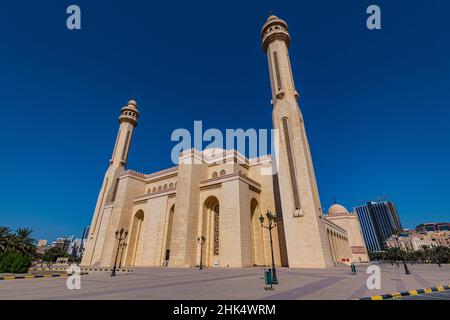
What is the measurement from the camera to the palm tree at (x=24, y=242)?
84.7 feet

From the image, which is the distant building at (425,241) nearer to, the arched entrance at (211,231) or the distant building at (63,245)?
the arched entrance at (211,231)

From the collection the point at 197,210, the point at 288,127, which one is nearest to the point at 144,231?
the point at 197,210

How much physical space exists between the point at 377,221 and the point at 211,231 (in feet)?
534

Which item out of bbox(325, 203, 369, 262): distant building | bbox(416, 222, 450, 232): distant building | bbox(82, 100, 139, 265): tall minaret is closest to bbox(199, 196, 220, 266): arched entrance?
bbox(82, 100, 139, 265): tall minaret

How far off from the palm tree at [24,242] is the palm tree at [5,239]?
0.54 meters

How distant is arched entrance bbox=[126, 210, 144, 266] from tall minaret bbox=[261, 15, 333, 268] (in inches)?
871

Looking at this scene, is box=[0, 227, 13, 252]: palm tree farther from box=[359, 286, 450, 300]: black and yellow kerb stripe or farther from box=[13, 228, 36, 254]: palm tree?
box=[359, 286, 450, 300]: black and yellow kerb stripe

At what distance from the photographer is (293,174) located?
74.5 ft

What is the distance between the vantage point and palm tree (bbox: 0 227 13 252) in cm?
2466
